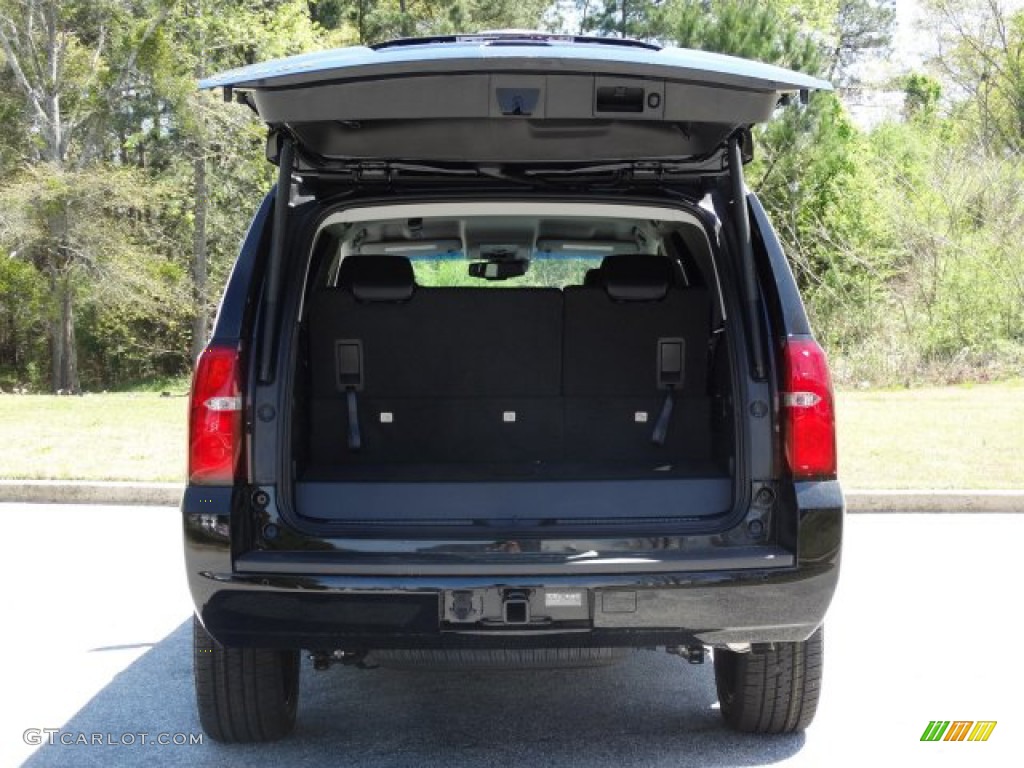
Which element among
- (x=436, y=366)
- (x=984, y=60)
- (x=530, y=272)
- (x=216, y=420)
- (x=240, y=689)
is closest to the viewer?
(x=216, y=420)

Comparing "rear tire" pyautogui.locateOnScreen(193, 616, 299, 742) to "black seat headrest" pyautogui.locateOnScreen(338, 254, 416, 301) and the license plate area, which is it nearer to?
the license plate area

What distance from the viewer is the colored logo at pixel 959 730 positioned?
14.4 feet

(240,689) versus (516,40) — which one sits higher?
(516,40)

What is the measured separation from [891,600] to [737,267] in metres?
3.20

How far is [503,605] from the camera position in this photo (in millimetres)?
3523

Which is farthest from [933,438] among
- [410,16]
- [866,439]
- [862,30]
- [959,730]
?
[862,30]

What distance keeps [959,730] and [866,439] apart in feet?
28.0

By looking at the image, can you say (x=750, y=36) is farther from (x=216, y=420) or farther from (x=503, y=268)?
(x=216, y=420)

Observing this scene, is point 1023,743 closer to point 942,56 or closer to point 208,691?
point 208,691

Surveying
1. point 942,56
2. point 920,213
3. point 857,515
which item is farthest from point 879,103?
point 857,515

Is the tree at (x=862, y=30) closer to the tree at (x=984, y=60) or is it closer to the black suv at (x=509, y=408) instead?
the tree at (x=984, y=60)

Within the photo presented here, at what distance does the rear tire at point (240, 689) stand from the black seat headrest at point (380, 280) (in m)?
Answer: 1.23

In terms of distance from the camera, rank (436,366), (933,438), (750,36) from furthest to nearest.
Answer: (750,36) → (933,438) → (436,366)

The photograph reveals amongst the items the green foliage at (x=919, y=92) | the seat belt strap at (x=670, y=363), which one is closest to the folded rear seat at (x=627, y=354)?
the seat belt strap at (x=670, y=363)
